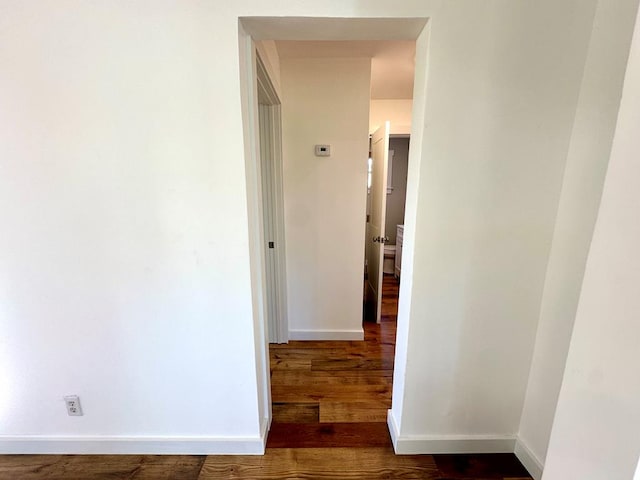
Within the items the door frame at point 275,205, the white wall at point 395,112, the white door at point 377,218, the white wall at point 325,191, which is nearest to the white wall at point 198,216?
the door frame at point 275,205

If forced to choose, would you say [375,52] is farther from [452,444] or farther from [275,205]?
[452,444]

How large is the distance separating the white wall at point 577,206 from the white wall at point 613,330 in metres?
0.67

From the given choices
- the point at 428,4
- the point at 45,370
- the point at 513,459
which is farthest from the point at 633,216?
the point at 45,370

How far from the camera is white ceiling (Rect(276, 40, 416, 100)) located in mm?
1841

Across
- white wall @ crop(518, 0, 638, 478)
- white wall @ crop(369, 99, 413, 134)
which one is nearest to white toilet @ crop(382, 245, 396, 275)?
white wall @ crop(369, 99, 413, 134)

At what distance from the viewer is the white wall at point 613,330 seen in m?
0.49

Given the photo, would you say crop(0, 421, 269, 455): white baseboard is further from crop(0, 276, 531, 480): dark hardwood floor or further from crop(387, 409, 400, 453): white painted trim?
crop(387, 409, 400, 453): white painted trim

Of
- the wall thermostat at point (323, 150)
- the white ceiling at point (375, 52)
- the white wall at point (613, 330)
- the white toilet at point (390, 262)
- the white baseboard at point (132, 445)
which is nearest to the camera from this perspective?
the white wall at point (613, 330)

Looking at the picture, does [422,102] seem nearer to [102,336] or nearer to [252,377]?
[252,377]

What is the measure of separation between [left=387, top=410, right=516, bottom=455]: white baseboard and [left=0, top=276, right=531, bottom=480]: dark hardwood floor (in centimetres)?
3

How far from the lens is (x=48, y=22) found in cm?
100

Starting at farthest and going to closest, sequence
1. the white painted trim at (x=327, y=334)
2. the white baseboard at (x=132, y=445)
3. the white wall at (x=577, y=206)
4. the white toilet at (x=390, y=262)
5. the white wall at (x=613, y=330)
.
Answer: the white toilet at (x=390, y=262)
the white painted trim at (x=327, y=334)
the white baseboard at (x=132, y=445)
the white wall at (x=577, y=206)
the white wall at (x=613, y=330)

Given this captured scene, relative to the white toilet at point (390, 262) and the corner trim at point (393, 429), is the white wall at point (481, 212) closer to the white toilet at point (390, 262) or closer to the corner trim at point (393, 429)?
the corner trim at point (393, 429)

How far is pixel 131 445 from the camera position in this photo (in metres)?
Result: 1.37
